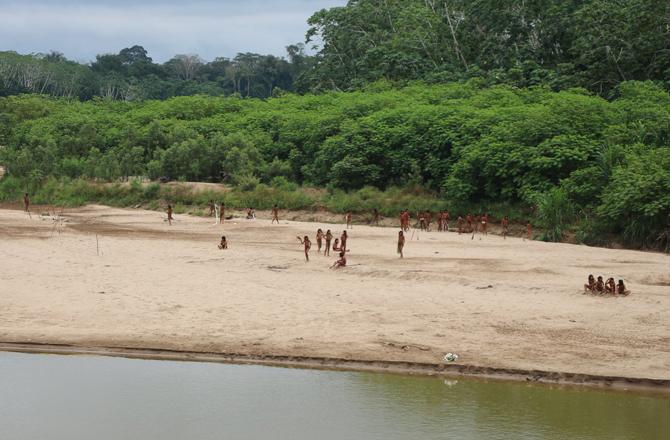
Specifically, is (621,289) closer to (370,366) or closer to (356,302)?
(356,302)

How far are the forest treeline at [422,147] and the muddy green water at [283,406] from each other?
14.6 meters

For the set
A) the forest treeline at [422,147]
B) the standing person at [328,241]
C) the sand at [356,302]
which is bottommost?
the sand at [356,302]

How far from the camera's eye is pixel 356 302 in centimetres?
2003

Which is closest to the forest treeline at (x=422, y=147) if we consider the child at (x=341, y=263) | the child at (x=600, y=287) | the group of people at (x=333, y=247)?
the group of people at (x=333, y=247)

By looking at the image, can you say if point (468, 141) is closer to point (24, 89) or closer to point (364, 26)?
point (364, 26)

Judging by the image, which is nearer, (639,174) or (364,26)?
(639,174)

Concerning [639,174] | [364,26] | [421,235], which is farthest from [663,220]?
[364,26]

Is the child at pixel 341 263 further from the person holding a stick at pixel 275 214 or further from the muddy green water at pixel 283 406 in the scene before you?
the person holding a stick at pixel 275 214

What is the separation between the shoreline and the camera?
1492 centimetres

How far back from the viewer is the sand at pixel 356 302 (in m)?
16.6

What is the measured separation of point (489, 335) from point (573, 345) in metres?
1.57

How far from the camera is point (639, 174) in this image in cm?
2892

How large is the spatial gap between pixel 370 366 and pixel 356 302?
416 cm

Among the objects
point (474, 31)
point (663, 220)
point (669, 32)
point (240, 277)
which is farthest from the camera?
point (474, 31)
